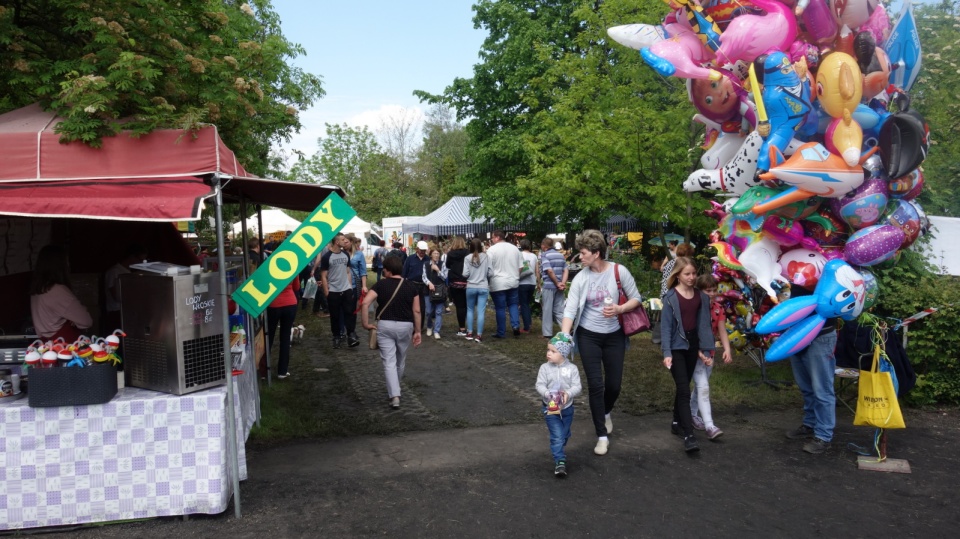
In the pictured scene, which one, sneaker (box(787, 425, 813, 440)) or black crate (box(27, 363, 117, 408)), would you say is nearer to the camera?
black crate (box(27, 363, 117, 408))

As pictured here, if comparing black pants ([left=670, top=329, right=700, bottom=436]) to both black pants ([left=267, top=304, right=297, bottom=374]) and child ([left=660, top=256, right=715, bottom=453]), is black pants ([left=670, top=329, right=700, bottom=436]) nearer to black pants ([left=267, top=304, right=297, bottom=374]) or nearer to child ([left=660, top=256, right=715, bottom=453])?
child ([left=660, top=256, right=715, bottom=453])

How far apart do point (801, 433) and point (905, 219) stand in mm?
2514

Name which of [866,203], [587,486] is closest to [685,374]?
[587,486]

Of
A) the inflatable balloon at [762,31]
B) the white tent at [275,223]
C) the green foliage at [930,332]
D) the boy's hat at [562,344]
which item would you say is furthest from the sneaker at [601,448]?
the white tent at [275,223]

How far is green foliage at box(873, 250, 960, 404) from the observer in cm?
697

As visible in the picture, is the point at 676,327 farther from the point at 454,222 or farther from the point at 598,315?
the point at 454,222

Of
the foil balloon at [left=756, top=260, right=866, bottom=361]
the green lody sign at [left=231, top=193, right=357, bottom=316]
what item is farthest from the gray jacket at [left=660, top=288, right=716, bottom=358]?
the green lody sign at [left=231, top=193, right=357, bottom=316]

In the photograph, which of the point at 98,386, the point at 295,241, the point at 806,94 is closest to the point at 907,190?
the point at 806,94

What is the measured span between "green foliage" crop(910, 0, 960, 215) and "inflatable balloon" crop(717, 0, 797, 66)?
6.29 meters

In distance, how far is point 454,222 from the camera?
2708cm

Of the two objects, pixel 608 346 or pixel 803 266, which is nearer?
pixel 608 346

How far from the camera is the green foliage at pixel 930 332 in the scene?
6.97 meters

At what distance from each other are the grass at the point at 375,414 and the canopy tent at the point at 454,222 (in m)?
15.9

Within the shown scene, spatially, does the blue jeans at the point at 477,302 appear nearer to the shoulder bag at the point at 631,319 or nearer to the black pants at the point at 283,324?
the black pants at the point at 283,324
